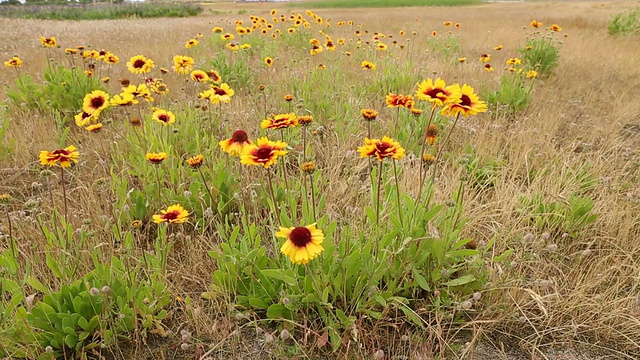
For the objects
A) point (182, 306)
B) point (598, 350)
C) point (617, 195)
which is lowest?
point (598, 350)

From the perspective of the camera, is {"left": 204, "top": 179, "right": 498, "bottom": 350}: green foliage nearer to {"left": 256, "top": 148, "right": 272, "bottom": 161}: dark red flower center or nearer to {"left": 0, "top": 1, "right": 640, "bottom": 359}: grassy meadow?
{"left": 0, "top": 1, "right": 640, "bottom": 359}: grassy meadow

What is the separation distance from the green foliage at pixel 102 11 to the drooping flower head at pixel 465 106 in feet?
88.5

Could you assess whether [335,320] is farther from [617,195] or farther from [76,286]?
[617,195]

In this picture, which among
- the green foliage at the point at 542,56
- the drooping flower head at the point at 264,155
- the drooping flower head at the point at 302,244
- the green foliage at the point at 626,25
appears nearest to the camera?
the drooping flower head at the point at 302,244

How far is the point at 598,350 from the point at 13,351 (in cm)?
236

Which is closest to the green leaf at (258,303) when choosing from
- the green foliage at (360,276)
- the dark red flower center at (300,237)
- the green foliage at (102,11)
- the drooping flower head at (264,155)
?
the green foliage at (360,276)

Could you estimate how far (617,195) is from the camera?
2.38 metres

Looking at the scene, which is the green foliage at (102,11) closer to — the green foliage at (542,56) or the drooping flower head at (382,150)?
the green foliage at (542,56)

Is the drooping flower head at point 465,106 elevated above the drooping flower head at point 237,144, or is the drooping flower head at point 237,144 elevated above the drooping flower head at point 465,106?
the drooping flower head at point 465,106

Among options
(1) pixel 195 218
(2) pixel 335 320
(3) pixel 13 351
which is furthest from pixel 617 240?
(3) pixel 13 351

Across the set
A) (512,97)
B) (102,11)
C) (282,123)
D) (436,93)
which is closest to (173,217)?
(282,123)

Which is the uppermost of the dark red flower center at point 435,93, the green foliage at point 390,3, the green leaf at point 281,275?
the green foliage at point 390,3

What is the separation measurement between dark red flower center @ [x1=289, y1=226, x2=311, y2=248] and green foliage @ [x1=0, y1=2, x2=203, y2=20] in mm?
27123

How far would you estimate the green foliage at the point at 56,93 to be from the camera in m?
3.85
